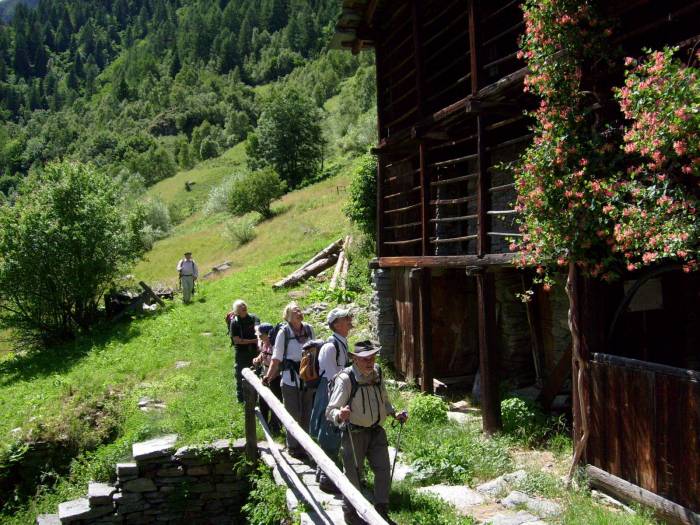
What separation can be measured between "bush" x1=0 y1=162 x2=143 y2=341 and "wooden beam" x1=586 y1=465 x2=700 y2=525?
1844cm

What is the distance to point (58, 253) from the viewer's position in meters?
19.8

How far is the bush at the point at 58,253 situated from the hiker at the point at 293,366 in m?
15.1

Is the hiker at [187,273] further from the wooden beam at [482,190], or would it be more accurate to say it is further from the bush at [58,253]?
the wooden beam at [482,190]

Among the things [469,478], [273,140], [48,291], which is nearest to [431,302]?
[469,478]

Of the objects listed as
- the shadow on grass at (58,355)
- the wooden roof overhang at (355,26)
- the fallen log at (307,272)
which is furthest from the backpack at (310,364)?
the fallen log at (307,272)

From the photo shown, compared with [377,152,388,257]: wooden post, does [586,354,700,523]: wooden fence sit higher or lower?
lower

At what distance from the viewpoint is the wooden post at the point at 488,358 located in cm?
826

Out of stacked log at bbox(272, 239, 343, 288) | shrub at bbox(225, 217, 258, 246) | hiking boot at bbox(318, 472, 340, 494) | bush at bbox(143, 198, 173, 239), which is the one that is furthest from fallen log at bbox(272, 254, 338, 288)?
bush at bbox(143, 198, 173, 239)

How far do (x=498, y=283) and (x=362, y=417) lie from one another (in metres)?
6.20

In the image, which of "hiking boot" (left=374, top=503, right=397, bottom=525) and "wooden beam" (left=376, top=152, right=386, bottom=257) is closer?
"hiking boot" (left=374, top=503, right=397, bottom=525)

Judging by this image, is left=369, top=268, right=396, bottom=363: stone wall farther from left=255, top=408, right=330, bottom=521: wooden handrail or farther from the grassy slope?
left=255, top=408, right=330, bottom=521: wooden handrail

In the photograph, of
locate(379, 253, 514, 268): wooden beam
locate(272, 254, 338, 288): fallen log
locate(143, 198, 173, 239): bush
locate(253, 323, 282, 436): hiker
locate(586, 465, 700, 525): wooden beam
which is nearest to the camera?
locate(586, 465, 700, 525): wooden beam

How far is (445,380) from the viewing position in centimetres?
1129

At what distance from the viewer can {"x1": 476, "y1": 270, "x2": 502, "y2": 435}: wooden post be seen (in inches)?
325
